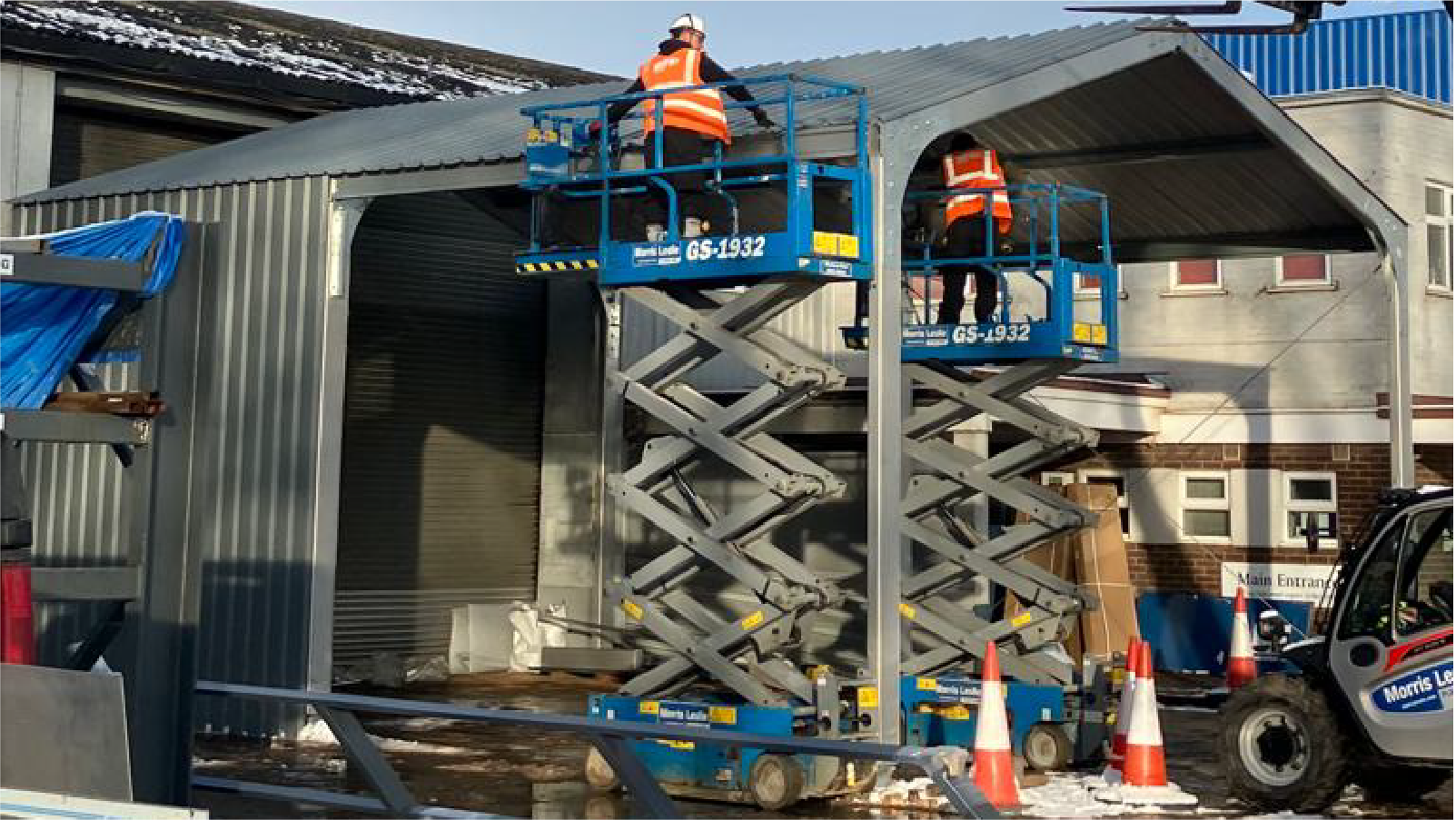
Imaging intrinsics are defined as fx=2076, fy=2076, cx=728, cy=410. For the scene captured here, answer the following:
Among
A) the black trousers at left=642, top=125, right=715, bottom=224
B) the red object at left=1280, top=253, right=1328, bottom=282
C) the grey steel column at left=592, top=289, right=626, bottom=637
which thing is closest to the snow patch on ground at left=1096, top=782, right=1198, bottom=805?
the black trousers at left=642, top=125, right=715, bottom=224

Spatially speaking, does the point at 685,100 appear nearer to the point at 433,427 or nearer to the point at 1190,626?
the point at 433,427

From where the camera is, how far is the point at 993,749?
43.5ft

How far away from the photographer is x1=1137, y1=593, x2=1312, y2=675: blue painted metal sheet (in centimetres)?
2458

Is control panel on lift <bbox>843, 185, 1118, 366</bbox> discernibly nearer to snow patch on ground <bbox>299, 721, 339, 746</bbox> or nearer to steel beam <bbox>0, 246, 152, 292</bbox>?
snow patch on ground <bbox>299, 721, 339, 746</bbox>

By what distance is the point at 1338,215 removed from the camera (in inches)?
833

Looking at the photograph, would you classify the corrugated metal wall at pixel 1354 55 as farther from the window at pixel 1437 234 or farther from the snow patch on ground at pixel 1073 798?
the snow patch on ground at pixel 1073 798

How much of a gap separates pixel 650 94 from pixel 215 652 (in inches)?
271

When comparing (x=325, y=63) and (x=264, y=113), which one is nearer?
(x=264, y=113)

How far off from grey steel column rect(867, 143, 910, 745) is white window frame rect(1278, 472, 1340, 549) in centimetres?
1160

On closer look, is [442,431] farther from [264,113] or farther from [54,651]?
[54,651]

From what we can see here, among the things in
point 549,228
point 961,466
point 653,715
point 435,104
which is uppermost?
point 435,104

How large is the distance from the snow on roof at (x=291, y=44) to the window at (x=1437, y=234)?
13.0 m

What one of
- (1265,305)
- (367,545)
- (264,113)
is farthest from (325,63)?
(1265,305)

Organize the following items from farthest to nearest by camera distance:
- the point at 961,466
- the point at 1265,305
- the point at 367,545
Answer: the point at 1265,305 → the point at 367,545 → the point at 961,466
